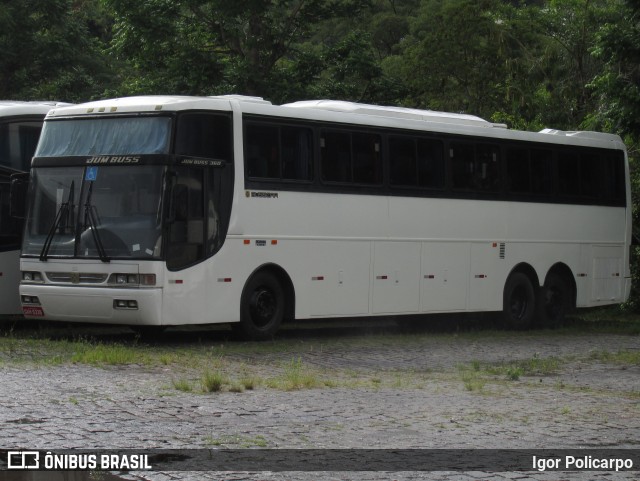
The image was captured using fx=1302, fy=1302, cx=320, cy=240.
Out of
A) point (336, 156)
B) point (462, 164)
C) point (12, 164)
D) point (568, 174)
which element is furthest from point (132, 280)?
point (568, 174)

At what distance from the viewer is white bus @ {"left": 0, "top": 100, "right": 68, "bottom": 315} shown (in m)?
20.1

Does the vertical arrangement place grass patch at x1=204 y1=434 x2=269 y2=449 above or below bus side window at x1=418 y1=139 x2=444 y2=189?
below

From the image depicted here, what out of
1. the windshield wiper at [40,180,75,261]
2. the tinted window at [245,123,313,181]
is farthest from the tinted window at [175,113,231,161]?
the windshield wiper at [40,180,75,261]

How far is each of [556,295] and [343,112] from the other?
6.84 metres

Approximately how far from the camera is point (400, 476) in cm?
845

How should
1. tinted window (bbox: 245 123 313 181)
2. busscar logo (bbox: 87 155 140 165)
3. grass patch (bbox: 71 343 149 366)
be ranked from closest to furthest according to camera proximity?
grass patch (bbox: 71 343 149 366) → busscar logo (bbox: 87 155 140 165) → tinted window (bbox: 245 123 313 181)

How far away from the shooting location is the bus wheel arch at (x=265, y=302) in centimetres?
1898

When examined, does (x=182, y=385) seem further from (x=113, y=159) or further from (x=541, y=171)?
(x=541, y=171)

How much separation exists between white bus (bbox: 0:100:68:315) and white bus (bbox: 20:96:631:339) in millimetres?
1519

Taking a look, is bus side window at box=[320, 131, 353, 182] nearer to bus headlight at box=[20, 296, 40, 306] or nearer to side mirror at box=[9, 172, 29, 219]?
side mirror at box=[9, 172, 29, 219]

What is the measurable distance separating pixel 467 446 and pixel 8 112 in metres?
13.1

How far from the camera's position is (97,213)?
1802 cm

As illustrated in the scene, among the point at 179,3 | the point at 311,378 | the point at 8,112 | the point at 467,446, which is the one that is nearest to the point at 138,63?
the point at 179,3

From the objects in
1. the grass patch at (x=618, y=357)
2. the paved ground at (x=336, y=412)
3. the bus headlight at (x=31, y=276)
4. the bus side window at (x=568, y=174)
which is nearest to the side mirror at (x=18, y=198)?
the bus headlight at (x=31, y=276)
